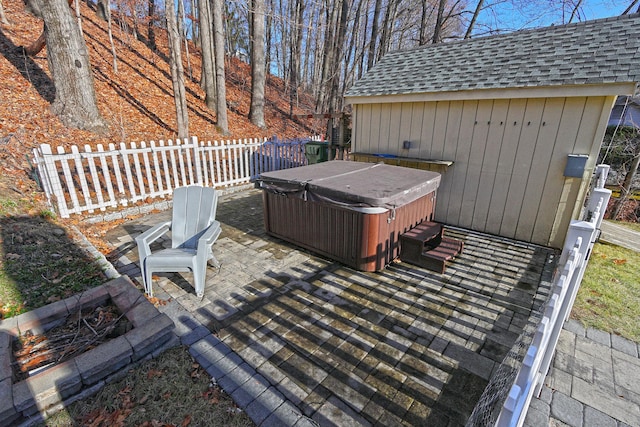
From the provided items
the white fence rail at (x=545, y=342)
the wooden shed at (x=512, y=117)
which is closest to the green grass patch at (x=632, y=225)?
the wooden shed at (x=512, y=117)

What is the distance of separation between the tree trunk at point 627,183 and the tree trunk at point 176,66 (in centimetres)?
A: 1167

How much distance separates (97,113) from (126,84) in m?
4.39

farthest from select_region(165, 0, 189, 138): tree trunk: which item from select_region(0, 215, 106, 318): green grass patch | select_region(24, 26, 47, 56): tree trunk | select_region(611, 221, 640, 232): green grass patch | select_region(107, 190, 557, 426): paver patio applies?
select_region(611, 221, 640, 232): green grass patch

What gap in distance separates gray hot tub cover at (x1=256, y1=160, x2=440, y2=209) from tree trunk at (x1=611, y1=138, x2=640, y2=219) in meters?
5.83

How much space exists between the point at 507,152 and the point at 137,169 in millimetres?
6820

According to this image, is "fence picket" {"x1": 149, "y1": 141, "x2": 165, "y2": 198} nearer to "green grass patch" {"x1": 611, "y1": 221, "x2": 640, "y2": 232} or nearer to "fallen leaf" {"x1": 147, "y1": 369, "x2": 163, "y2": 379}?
"fallen leaf" {"x1": 147, "y1": 369, "x2": 163, "y2": 379}

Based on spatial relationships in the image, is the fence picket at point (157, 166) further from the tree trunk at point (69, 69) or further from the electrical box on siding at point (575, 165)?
the electrical box on siding at point (575, 165)

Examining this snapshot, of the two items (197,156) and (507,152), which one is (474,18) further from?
(197,156)

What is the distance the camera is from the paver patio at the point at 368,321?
2145 millimetres

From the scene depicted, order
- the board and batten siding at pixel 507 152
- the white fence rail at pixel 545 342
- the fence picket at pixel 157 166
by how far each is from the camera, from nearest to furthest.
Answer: the white fence rail at pixel 545 342
the board and batten siding at pixel 507 152
the fence picket at pixel 157 166

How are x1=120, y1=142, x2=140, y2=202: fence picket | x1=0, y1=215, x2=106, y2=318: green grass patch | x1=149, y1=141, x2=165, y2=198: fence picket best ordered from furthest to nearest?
x1=149, y1=141, x2=165, y2=198: fence picket, x1=120, y1=142, x2=140, y2=202: fence picket, x1=0, y1=215, x2=106, y2=318: green grass patch

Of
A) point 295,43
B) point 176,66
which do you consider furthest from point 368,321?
point 295,43

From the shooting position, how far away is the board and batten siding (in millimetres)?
4209

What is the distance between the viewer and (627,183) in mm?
6977
